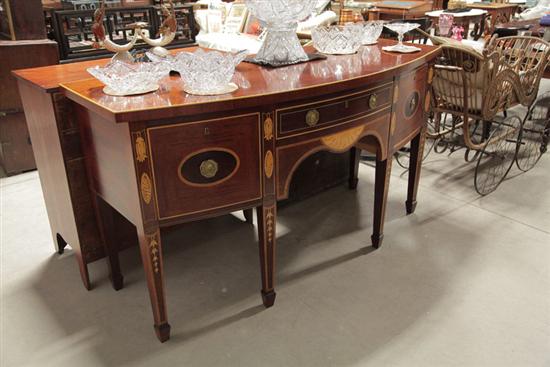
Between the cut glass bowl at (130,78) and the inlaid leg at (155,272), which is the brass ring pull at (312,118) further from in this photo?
the inlaid leg at (155,272)

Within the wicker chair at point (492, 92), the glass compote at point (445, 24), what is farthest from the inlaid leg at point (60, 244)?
the glass compote at point (445, 24)

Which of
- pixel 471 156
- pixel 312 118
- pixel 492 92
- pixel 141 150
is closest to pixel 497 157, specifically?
pixel 471 156

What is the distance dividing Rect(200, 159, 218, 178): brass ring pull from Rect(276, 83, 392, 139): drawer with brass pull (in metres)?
0.23

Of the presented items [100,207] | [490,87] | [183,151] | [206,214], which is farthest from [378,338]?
[490,87]

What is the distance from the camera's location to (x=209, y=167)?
1.39 m

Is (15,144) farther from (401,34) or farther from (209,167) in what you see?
(401,34)

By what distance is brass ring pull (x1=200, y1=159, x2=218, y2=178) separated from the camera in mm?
1380

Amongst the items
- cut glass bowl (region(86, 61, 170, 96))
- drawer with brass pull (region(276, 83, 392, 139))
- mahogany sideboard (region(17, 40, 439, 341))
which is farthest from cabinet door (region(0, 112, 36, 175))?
drawer with brass pull (region(276, 83, 392, 139))

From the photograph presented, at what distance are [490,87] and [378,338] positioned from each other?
148 cm

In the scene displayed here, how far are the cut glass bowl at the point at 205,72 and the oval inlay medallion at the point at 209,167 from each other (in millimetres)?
177

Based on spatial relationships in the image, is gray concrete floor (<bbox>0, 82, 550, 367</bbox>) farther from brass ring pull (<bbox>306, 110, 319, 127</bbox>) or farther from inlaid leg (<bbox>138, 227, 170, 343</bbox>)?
brass ring pull (<bbox>306, 110, 319, 127</bbox>)

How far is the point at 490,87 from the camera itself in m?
2.39

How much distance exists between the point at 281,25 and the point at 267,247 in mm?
827

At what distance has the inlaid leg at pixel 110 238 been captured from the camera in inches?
67.4
